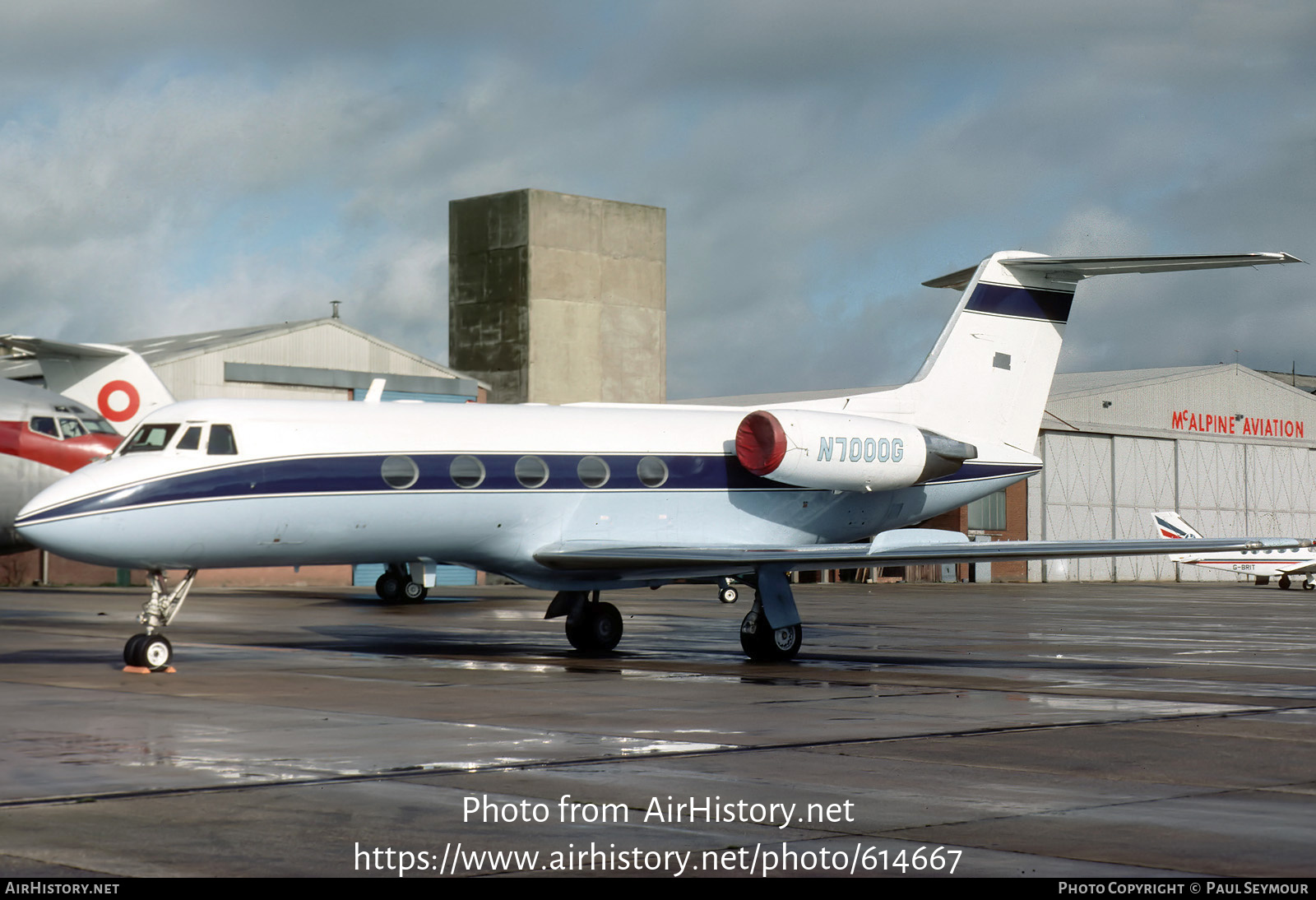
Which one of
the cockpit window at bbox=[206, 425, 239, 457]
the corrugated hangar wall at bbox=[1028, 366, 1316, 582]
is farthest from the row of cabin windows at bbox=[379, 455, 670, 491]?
the corrugated hangar wall at bbox=[1028, 366, 1316, 582]

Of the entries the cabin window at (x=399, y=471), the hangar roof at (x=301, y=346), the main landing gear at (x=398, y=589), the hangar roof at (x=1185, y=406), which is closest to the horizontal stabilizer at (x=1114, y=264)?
the cabin window at (x=399, y=471)

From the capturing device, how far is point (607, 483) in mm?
19109

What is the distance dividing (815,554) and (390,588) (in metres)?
21.0

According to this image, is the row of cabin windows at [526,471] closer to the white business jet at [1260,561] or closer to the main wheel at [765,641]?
the main wheel at [765,641]

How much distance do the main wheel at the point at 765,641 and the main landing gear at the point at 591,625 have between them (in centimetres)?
250

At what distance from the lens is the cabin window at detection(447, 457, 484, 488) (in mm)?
17938

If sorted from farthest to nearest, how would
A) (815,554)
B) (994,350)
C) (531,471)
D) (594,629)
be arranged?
(994,350), (594,629), (531,471), (815,554)

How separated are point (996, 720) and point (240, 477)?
9163 mm

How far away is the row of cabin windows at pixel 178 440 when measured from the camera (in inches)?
639

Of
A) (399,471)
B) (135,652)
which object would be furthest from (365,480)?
(135,652)

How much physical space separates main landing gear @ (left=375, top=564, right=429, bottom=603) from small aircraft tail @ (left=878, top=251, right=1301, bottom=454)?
57.5 ft

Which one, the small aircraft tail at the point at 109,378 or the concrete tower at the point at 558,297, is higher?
the concrete tower at the point at 558,297

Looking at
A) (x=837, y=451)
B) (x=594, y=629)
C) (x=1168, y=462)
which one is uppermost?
(x=1168, y=462)

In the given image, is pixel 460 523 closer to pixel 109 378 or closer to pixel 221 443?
pixel 221 443
